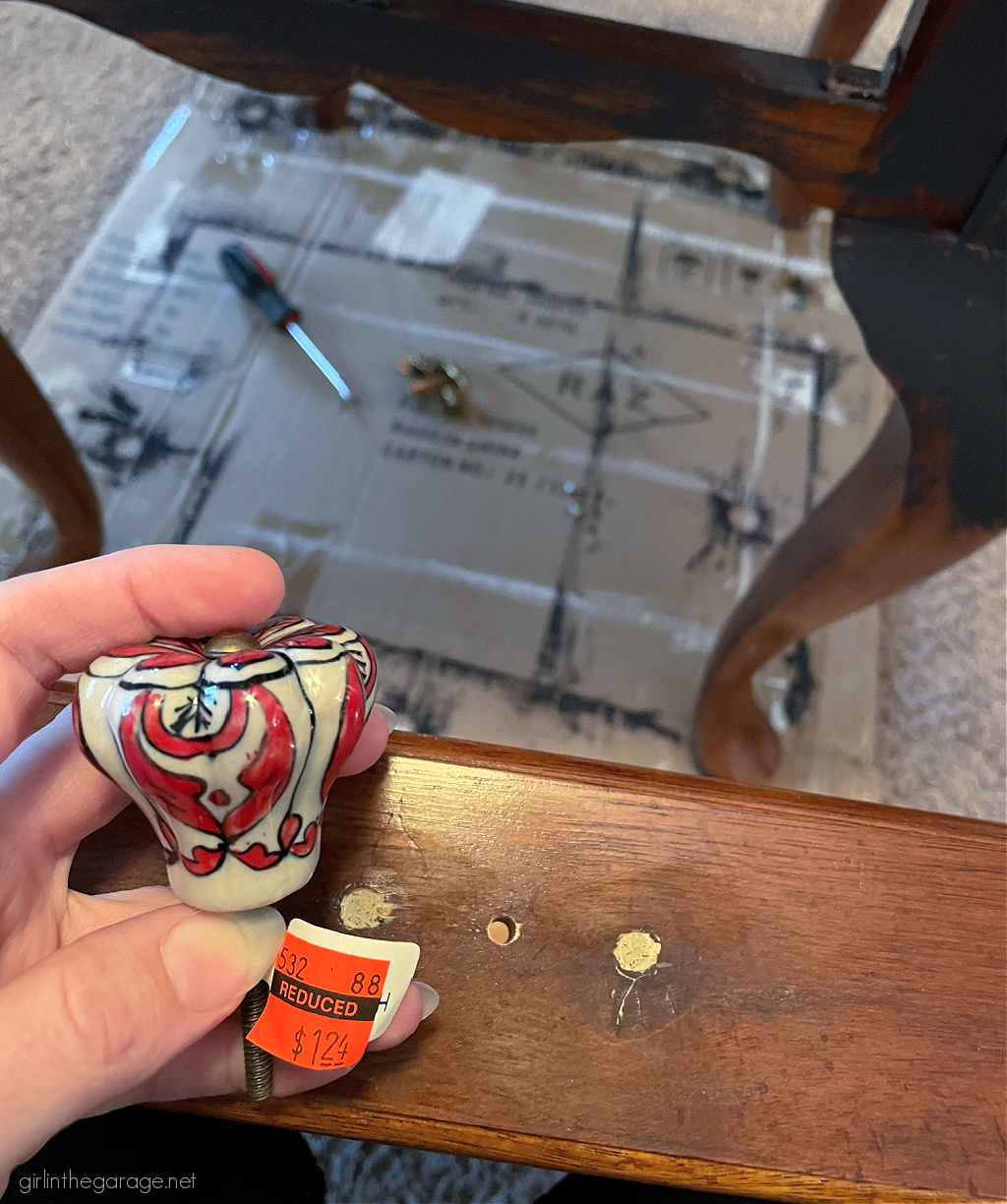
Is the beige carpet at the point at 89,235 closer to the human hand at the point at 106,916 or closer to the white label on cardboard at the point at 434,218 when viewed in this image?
the white label on cardboard at the point at 434,218

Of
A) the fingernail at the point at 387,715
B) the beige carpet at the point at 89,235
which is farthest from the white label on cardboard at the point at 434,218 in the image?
the fingernail at the point at 387,715

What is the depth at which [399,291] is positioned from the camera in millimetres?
945

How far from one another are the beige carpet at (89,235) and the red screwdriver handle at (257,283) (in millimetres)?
173

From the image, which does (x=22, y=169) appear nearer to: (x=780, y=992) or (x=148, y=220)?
(x=148, y=220)

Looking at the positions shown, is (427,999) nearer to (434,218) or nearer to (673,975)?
(673,975)

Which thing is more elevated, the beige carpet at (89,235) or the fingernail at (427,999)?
the fingernail at (427,999)

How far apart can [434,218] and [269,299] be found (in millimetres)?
229

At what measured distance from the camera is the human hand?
277 mm

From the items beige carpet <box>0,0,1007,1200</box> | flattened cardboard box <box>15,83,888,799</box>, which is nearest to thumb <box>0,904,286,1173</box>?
flattened cardboard box <box>15,83,888,799</box>

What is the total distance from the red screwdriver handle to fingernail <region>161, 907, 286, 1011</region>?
0.70m

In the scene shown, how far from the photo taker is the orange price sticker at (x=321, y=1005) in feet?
1.03

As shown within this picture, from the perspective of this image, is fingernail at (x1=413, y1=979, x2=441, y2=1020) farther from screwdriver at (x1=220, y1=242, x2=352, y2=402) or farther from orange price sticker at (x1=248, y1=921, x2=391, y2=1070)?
screwdriver at (x1=220, y1=242, x2=352, y2=402)

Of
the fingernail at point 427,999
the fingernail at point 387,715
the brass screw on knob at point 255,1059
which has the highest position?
the fingernail at point 387,715

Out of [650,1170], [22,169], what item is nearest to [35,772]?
[650,1170]
